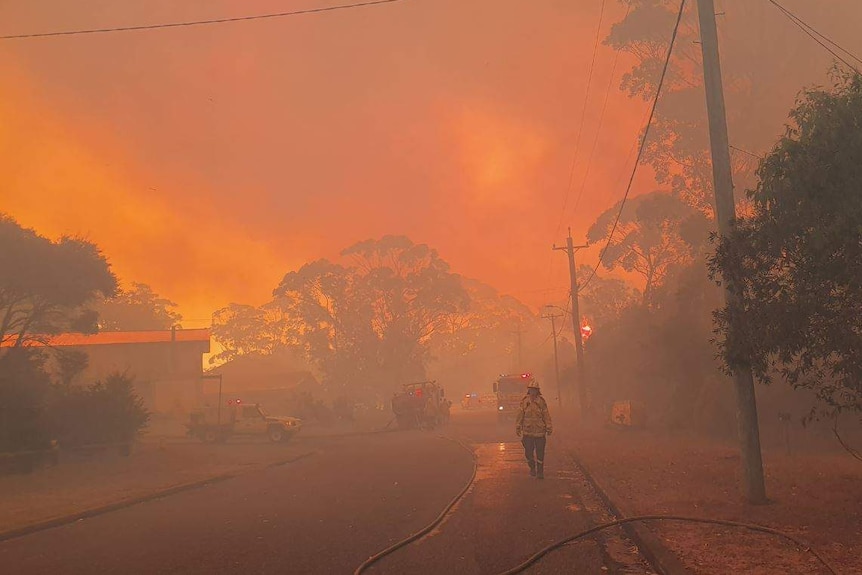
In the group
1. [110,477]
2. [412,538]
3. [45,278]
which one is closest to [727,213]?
[412,538]

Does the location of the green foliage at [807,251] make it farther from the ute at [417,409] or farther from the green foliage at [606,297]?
the green foliage at [606,297]

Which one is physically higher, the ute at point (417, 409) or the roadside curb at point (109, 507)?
the ute at point (417, 409)

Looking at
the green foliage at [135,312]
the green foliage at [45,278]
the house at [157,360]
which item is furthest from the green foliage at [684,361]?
the green foliage at [135,312]

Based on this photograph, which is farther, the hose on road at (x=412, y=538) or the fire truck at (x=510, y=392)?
the fire truck at (x=510, y=392)

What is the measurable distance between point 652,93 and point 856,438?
31.2m

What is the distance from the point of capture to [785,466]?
1623cm

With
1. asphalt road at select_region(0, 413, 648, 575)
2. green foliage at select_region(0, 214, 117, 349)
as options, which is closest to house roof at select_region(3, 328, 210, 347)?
green foliage at select_region(0, 214, 117, 349)

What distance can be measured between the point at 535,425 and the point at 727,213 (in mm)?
6454

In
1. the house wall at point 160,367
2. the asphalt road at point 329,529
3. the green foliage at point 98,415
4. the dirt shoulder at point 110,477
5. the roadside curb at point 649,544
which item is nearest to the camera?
the roadside curb at point 649,544

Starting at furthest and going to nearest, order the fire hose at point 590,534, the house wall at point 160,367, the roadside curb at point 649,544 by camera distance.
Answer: the house wall at point 160,367 < the fire hose at point 590,534 < the roadside curb at point 649,544

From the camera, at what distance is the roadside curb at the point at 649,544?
7.32 metres

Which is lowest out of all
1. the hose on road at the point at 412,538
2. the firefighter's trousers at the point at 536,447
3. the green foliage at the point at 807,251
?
the hose on road at the point at 412,538

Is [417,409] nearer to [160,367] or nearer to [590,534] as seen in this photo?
[160,367]

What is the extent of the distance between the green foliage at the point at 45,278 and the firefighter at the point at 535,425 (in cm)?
2585
